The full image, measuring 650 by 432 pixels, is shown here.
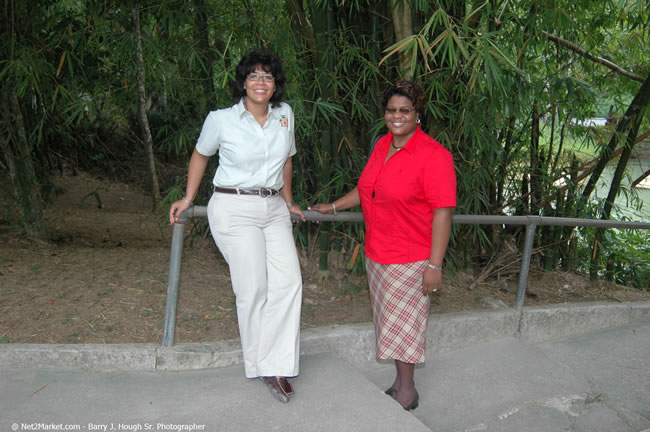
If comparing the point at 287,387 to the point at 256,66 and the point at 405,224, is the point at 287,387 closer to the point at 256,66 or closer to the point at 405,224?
the point at 405,224

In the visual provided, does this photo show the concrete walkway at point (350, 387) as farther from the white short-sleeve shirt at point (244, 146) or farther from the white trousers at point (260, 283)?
the white short-sleeve shirt at point (244, 146)

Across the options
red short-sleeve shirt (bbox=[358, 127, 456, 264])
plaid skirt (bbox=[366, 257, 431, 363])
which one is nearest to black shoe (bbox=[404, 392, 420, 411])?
plaid skirt (bbox=[366, 257, 431, 363])

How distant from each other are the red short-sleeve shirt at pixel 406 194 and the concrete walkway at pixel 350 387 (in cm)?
59

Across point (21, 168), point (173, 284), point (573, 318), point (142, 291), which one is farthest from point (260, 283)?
point (21, 168)

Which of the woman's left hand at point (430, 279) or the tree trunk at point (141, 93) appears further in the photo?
the tree trunk at point (141, 93)

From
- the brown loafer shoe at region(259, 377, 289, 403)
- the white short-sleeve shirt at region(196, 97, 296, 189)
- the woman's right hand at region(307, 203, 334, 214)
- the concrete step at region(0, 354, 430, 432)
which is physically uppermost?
the white short-sleeve shirt at region(196, 97, 296, 189)

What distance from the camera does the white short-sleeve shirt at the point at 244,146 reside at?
91.4 inches

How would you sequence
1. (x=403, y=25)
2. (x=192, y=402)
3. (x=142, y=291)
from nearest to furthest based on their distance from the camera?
1. (x=192, y=402)
2. (x=403, y=25)
3. (x=142, y=291)

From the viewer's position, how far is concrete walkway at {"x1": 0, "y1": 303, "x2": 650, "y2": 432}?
2178 mm

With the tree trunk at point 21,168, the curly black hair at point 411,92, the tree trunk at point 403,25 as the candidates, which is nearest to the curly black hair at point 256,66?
the curly black hair at point 411,92

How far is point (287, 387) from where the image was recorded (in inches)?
92.8

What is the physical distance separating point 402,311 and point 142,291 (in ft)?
5.36

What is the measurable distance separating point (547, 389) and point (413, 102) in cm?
155

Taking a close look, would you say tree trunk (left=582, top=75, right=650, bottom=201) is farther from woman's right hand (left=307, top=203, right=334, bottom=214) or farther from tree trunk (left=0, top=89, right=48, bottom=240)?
tree trunk (left=0, top=89, right=48, bottom=240)
